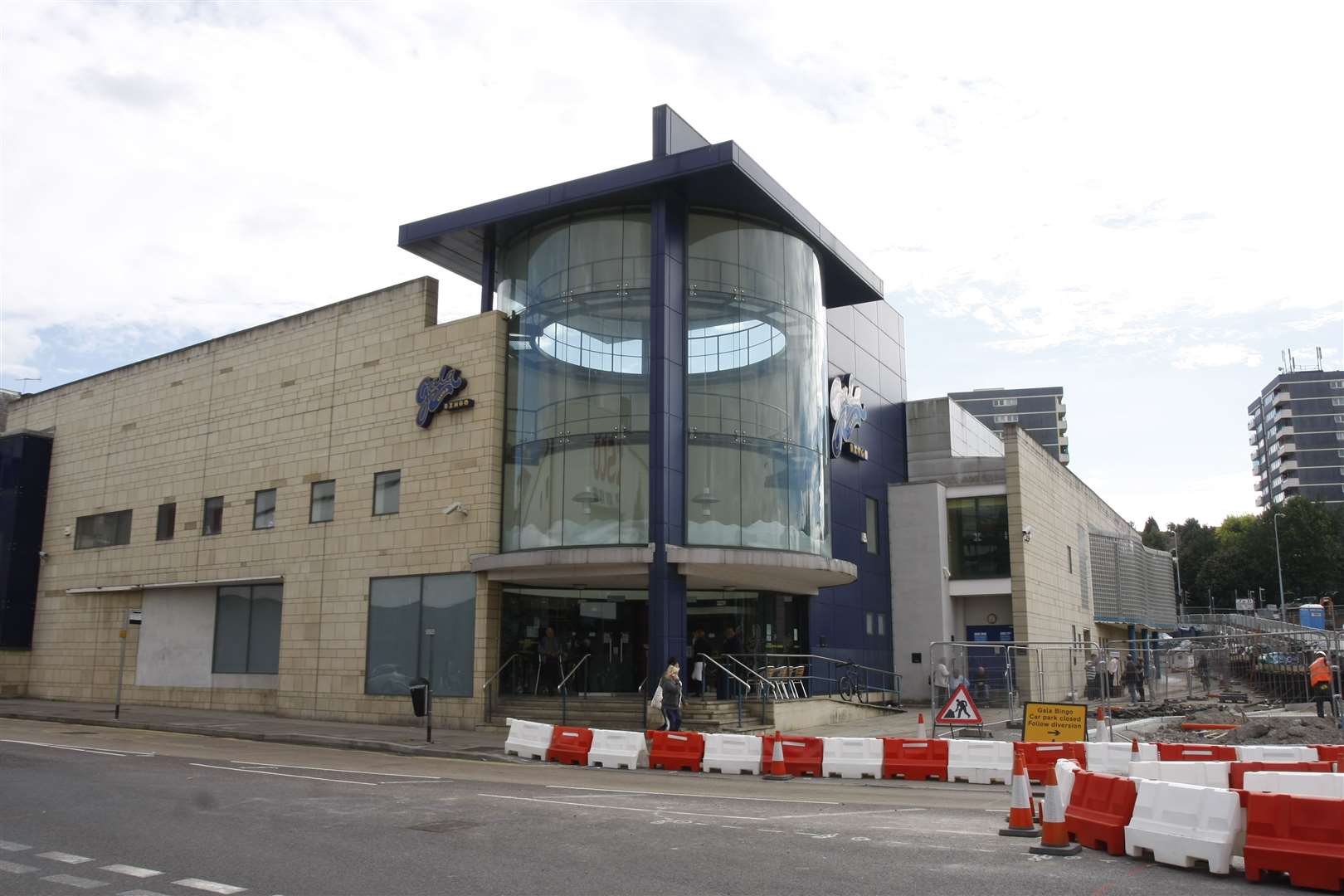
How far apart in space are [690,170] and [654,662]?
11.0m

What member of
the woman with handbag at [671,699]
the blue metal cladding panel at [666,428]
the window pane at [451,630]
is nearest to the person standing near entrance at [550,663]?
the window pane at [451,630]

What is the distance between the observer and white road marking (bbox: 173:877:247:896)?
7.98m

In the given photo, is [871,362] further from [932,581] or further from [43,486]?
[43,486]

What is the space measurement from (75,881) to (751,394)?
19.6 meters

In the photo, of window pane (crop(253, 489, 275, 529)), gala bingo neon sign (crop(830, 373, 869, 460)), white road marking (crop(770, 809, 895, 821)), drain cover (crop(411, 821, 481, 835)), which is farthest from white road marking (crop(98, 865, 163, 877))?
gala bingo neon sign (crop(830, 373, 869, 460))

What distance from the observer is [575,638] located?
90.1ft

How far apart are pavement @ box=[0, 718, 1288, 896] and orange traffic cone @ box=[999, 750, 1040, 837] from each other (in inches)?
7.5

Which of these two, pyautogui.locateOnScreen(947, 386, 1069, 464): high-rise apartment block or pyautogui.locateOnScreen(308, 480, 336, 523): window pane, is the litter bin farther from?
pyautogui.locateOnScreen(947, 386, 1069, 464): high-rise apartment block

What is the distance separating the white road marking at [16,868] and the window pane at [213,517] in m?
24.5

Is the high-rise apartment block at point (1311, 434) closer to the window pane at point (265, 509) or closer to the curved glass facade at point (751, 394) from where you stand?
the curved glass facade at point (751, 394)

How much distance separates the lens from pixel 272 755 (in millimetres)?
19297

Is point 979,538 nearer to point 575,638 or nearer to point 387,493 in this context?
point 575,638

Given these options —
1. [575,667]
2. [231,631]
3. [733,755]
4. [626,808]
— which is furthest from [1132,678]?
[231,631]

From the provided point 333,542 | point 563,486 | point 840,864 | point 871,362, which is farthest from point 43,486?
point 840,864
